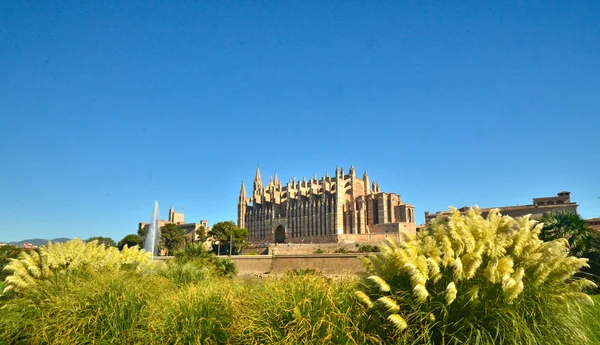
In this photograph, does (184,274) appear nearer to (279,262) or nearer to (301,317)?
(301,317)

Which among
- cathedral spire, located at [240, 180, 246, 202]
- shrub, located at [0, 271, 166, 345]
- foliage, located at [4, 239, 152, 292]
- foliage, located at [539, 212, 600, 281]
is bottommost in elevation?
shrub, located at [0, 271, 166, 345]

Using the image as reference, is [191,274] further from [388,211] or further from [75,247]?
[388,211]

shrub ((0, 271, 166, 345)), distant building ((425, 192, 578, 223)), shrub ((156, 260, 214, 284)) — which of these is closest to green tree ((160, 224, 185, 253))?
distant building ((425, 192, 578, 223))

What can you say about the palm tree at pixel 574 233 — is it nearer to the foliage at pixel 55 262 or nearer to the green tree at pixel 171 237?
the foliage at pixel 55 262

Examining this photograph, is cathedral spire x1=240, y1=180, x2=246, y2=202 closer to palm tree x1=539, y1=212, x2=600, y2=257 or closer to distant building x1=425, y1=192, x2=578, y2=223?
distant building x1=425, y1=192, x2=578, y2=223

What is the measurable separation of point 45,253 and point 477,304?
944 centimetres

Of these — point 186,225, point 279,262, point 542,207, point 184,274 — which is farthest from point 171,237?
point 184,274

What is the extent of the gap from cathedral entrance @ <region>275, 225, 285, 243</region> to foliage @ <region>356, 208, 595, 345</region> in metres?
65.9

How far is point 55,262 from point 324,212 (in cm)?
5516

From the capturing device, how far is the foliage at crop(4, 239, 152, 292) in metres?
9.05

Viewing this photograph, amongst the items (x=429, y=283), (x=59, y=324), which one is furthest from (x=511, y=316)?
(x=59, y=324)

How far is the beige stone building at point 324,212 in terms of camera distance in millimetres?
59219

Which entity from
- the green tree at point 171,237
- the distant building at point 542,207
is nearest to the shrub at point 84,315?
the distant building at point 542,207

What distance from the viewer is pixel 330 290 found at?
5043 mm
